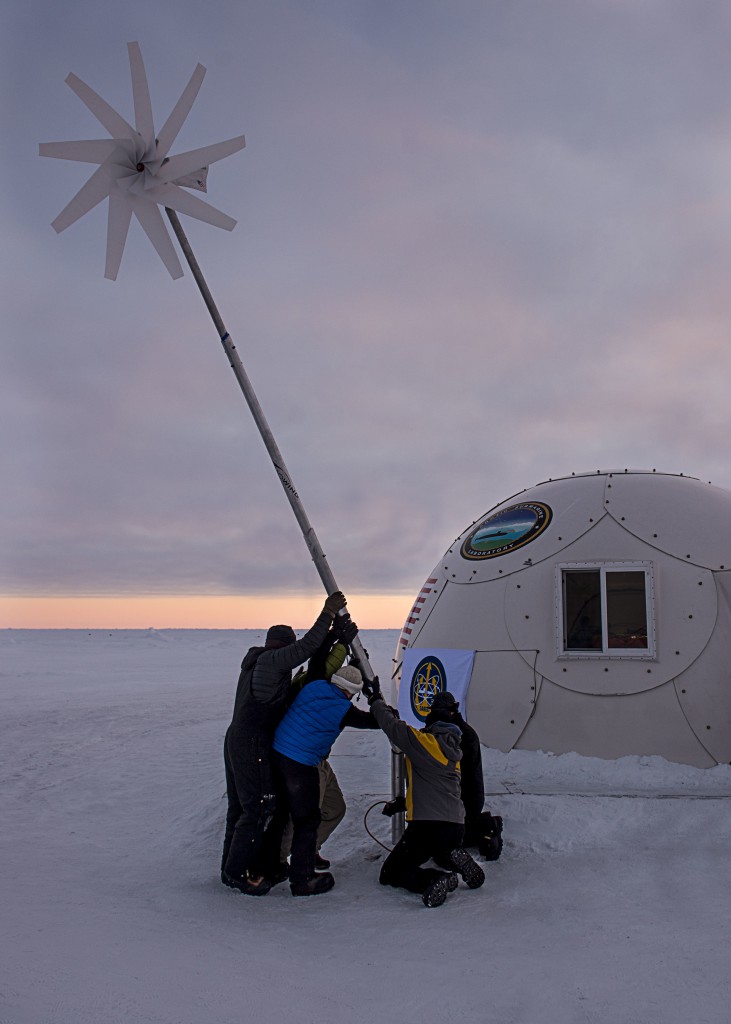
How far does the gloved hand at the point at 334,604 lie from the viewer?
6.25m

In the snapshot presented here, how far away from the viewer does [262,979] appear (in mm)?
4152

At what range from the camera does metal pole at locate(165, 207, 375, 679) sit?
6.96 metres

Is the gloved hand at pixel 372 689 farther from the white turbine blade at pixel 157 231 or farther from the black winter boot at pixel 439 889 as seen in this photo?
the white turbine blade at pixel 157 231

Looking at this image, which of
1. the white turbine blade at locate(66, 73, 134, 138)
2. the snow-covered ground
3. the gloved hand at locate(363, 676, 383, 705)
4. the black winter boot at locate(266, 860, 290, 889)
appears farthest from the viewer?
the white turbine blade at locate(66, 73, 134, 138)

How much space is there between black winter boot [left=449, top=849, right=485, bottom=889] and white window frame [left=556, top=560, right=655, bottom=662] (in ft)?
12.8

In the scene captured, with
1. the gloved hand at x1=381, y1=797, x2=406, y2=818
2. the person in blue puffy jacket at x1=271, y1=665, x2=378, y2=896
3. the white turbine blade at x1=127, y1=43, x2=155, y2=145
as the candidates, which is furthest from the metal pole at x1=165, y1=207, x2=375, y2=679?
the gloved hand at x1=381, y1=797, x2=406, y2=818

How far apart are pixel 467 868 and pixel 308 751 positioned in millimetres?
1562

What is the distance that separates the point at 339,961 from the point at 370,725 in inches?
77.5

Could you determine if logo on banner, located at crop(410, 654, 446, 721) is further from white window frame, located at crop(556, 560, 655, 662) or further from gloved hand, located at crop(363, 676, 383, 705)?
gloved hand, located at crop(363, 676, 383, 705)

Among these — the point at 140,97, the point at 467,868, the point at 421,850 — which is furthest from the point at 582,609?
the point at 140,97

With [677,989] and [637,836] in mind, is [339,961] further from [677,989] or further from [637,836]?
[637,836]

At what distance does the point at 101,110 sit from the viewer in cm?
683

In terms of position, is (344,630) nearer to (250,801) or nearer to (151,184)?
(250,801)

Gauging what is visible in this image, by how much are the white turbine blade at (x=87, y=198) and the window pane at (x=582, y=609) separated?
7004 mm
